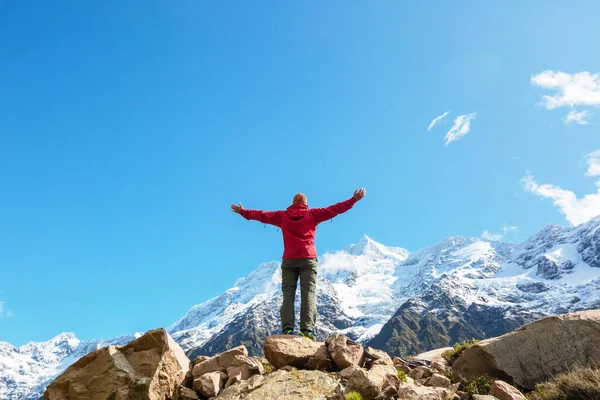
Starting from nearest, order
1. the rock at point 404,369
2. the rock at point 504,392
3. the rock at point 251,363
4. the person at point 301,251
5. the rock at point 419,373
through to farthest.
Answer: the rock at point 504,392 < the rock at point 251,363 < the rock at point 419,373 < the rock at point 404,369 < the person at point 301,251

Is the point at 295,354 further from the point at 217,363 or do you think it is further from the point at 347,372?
the point at 217,363

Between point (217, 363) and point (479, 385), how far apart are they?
5.98 metres

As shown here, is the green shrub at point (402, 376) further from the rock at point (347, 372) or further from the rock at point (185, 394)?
the rock at point (185, 394)

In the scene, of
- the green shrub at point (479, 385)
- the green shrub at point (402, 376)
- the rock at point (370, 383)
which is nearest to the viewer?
the rock at point (370, 383)

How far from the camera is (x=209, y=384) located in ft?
31.3

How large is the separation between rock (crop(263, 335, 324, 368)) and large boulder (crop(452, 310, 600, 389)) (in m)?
3.66

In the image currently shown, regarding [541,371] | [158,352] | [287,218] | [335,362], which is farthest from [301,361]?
[541,371]

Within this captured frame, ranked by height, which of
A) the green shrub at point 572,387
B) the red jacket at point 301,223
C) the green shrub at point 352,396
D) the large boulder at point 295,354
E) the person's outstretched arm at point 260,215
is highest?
the person's outstretched arm at point 260,215

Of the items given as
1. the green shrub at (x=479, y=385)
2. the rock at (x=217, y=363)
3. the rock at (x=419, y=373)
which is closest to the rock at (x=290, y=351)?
the rock at (x=217, y=363)

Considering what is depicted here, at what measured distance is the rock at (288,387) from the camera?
881 centimetres

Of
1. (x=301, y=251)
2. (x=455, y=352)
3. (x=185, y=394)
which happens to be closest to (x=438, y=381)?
(x=455, y=352)

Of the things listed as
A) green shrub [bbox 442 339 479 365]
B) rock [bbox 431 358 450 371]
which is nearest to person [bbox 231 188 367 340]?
rock [bbox 431 358 450 371]

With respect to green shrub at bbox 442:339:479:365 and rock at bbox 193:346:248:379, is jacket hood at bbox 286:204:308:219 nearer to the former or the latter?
rock at bbox 193:346:248:379

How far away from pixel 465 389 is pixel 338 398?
137 inches
